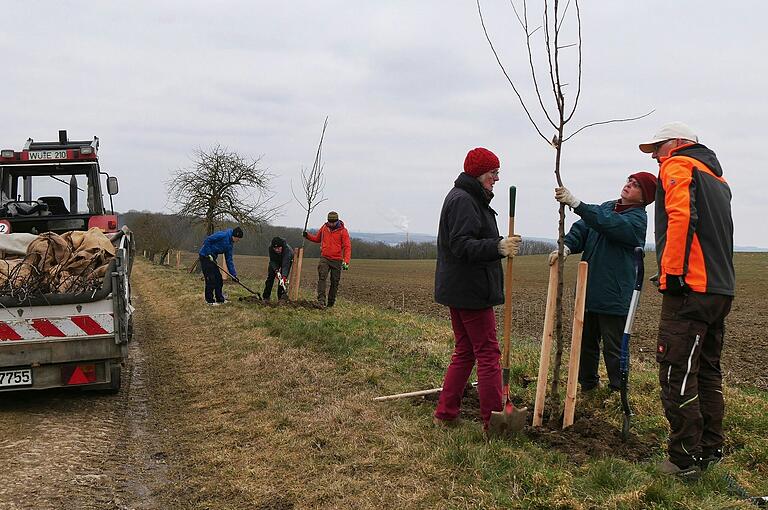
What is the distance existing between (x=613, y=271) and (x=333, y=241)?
332 inches

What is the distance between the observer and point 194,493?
14.4 feet

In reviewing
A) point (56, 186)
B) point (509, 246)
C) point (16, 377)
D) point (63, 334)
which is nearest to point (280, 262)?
point (56, 186)

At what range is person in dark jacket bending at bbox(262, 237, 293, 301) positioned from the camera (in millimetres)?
14781

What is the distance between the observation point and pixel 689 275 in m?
4.00

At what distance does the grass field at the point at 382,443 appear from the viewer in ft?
13.0

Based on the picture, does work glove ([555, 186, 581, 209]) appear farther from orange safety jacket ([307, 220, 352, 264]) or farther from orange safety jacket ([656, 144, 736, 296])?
orange safety jacket ([307, 220, 352, 264])

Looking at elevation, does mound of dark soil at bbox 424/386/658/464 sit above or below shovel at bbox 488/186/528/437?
below

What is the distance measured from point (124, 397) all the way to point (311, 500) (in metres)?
3.69

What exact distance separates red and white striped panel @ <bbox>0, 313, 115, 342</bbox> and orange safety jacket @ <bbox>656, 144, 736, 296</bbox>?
4.98 meters

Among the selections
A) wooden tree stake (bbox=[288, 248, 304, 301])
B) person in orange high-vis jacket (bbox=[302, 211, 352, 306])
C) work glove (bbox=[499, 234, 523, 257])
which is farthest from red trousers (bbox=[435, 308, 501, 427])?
wooden tree stake (bbox=[288, 248, 304, 301])

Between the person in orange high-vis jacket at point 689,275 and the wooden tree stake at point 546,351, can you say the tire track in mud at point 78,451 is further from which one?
the person in orange high-vis jacket at point 689,275

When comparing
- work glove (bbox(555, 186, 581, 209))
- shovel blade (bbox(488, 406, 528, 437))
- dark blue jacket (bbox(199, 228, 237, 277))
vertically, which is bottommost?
shovel blade (bbox(488, 406, 528, 437))

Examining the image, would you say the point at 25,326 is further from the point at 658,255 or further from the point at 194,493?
the point at 658,255

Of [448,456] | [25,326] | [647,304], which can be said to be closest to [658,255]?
[448,456]
